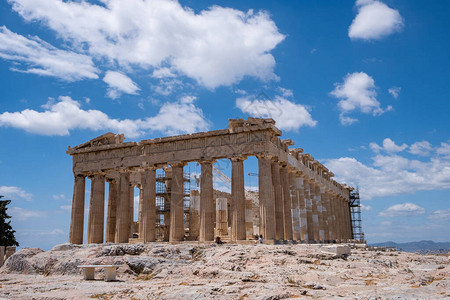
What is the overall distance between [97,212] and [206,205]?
11.1 meters

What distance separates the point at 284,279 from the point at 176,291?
3.95 metres

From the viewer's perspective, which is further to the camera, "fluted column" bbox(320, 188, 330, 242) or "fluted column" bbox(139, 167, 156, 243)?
"fluted column" bbox(320, 188, 330, 242)

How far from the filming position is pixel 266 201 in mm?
29453

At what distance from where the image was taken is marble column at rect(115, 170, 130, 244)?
35.1 m

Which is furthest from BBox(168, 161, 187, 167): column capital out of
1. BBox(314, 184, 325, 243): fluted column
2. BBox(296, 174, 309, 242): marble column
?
BBox(314, 184, 325, 243): fluted column

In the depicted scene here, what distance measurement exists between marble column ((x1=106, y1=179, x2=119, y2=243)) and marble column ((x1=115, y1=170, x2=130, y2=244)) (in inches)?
109

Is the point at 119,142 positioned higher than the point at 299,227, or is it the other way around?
the point at 119,142

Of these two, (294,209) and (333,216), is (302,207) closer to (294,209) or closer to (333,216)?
(294,209)

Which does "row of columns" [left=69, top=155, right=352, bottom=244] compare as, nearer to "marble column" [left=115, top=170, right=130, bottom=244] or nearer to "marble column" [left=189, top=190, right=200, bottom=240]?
"marble column" [left=115, top=170, right=130, bottom=244]

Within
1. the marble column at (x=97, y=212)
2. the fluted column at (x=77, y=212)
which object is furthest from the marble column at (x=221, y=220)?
the fluted column at (x=77, y=212)

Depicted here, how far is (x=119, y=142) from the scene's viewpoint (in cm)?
3738

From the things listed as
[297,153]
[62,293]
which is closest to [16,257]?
[62,293]

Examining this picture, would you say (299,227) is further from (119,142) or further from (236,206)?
(119,142)

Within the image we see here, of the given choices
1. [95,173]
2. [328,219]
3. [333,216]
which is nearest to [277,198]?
[328,219]
